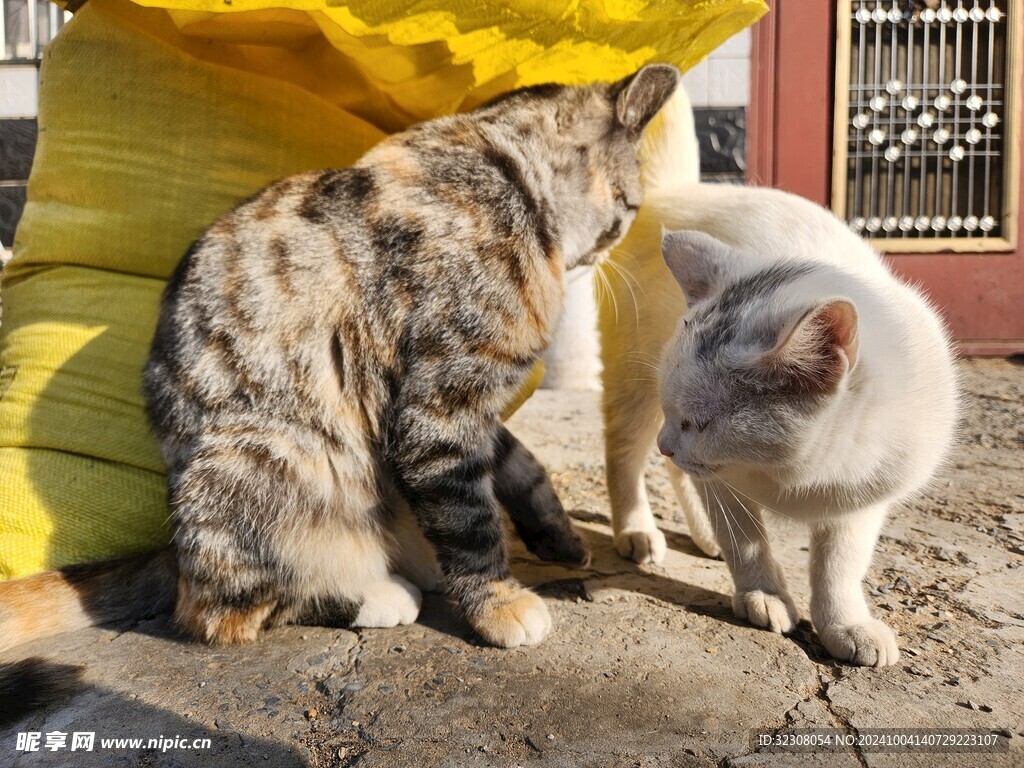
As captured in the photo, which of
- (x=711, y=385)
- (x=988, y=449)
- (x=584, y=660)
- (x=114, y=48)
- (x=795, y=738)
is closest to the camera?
(x=795, y=738)

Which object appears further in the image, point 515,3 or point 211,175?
point 211,175

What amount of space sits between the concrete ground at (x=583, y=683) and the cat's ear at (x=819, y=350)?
68 centimetres

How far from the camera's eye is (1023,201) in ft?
16.6

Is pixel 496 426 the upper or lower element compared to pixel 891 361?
lower

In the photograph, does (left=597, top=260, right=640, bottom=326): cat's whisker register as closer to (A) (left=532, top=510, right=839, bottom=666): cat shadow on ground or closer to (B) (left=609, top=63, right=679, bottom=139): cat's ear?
(B) (left=609, top=63, right=679, bottom=139): cat's ear

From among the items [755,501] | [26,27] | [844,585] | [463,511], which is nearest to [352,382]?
[463,511]

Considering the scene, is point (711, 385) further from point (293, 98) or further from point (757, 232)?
point (293, 98)

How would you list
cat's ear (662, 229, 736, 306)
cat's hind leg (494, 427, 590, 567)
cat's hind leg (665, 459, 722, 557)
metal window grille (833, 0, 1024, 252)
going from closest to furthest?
cat's ear (662, 229, 736, 306) → cat's hind leg (494, 427, 590, 567) → cat's hind leg (665, 459, 722, 557) → metal window grille (833, 0, 1024, 252)

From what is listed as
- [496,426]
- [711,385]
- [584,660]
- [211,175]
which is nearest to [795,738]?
[584,660]

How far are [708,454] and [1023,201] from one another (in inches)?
174

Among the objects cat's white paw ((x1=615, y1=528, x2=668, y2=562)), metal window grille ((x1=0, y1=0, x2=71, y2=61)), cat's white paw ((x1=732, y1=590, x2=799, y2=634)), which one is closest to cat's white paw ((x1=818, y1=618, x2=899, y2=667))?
cat's white paw ((x1=732, y1=590, x2=799, y2=634))

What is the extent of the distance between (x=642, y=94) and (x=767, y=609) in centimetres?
135

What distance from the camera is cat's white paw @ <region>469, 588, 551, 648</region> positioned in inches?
77.6

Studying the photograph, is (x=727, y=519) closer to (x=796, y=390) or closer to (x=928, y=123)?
(x=796, y=390)
